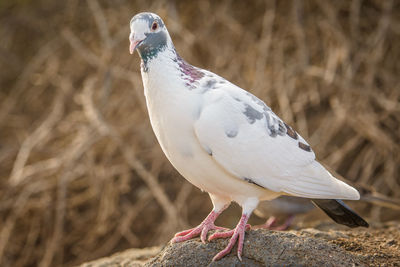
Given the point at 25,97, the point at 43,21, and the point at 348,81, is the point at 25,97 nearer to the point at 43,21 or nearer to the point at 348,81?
the point at 43,21

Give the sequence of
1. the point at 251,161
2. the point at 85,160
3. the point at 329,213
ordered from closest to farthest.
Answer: the point at 251,161 → the point at 329,213 → the point at 85,160

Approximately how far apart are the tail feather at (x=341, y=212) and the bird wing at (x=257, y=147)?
6.0 inches

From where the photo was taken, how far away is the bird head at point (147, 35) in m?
2.55

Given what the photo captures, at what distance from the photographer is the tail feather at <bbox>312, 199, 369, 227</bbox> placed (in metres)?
3.07

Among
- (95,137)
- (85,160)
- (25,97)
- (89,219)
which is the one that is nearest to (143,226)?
(89,219)

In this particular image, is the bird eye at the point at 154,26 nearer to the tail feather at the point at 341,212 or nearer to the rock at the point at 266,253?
the rock at the point at 266,253

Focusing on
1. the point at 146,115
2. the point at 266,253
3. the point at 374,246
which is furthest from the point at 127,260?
the point at 146,115

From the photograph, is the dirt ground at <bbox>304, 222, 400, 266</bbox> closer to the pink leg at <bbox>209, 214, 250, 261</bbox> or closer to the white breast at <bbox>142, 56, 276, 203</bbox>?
the pink leg at <bbox>209, 214, 250, 261</bbox>

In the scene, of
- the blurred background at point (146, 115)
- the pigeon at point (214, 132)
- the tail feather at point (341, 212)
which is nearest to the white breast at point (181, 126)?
the pigeon at point (214, 132)

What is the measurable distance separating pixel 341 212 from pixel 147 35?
170cm

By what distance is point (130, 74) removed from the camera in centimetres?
556

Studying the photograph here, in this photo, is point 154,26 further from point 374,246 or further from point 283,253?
point 374,246

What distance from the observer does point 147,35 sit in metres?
2.58

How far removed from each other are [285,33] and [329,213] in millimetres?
3638
